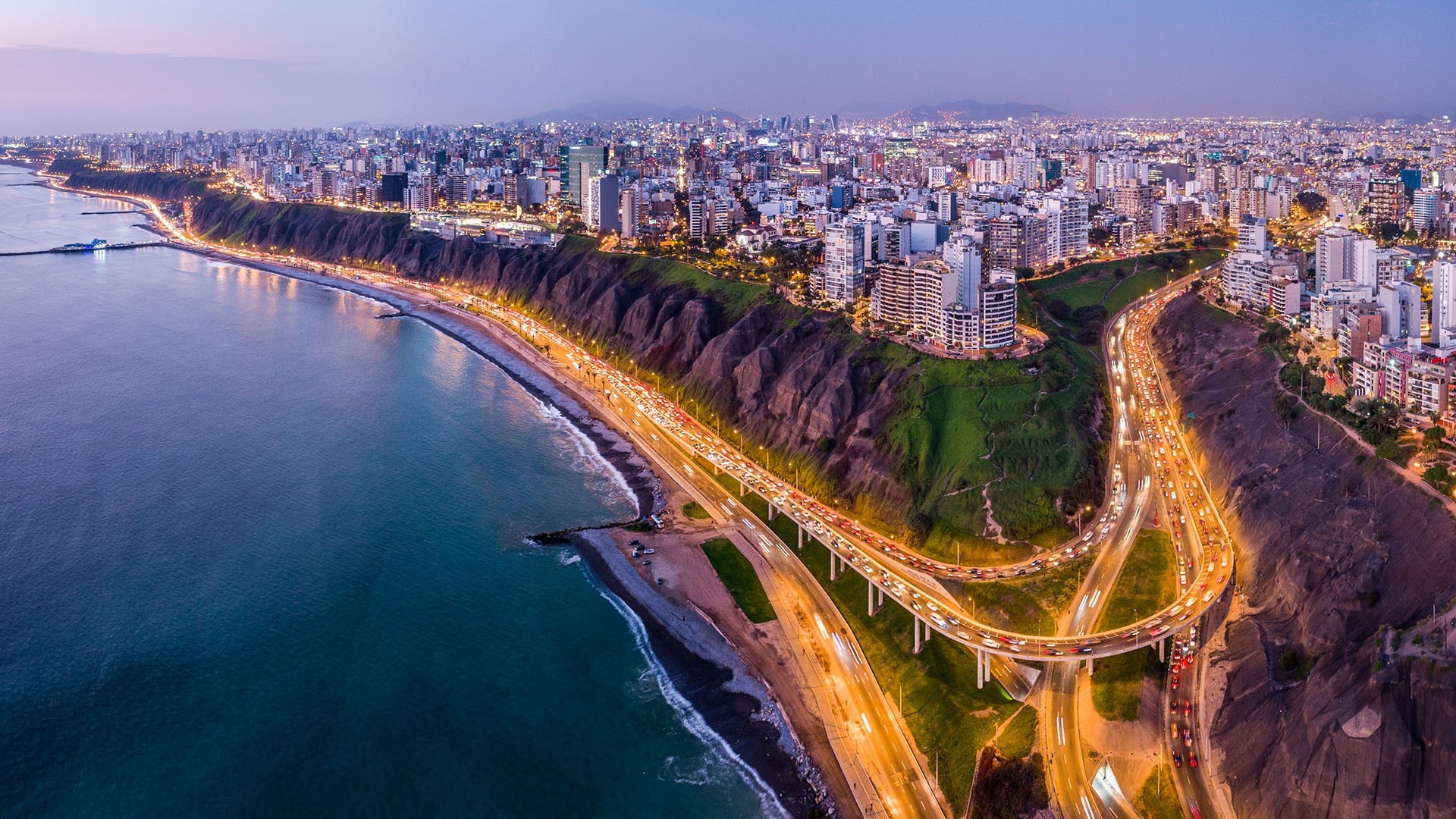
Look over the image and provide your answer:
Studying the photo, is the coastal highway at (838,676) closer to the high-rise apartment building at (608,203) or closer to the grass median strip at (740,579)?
the grass median strip at (740,579)

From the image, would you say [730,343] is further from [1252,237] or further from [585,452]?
[1252,237]

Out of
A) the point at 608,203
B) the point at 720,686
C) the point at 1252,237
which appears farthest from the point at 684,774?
the point at 608,203

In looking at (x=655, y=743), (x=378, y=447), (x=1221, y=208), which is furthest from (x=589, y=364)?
(x=1221, y=208)

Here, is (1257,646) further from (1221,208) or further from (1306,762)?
(1221,208)

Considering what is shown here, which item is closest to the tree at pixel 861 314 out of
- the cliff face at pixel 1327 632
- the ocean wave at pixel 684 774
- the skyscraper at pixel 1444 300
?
the cliff face at pixel 1327 632

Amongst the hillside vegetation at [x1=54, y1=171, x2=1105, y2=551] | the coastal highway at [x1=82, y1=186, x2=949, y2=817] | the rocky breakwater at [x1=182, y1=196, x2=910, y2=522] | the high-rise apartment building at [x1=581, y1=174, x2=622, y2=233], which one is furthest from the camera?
the high-rise apartment building at [x1=581, y1=174, x2=622, y2=233]

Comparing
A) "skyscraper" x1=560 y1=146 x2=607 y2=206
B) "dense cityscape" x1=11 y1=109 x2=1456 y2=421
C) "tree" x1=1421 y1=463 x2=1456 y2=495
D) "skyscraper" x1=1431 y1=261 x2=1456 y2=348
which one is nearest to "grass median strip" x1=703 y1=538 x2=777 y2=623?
"dense cityscape" x1=11 y1=109 x2=1456 y2=421

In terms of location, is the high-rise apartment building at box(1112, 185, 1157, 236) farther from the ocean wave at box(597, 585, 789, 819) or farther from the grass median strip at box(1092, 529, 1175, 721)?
the ocean wave at box(597, 585, 789, 819)
